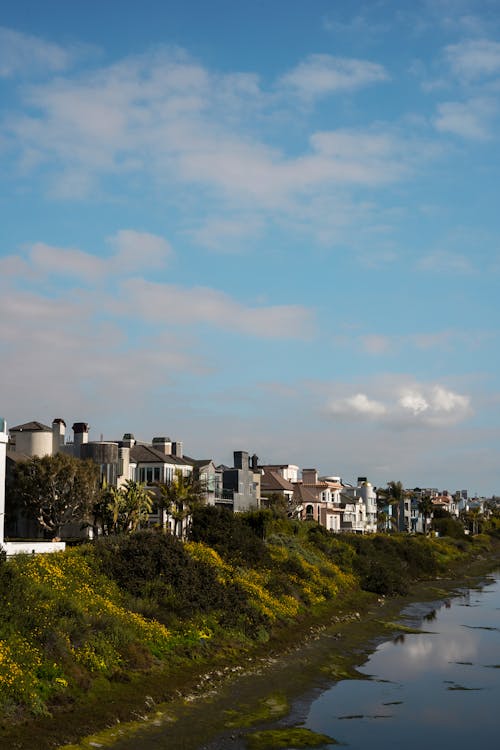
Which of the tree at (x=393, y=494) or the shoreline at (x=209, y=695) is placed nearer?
the shoreline at (x=209, y=695)

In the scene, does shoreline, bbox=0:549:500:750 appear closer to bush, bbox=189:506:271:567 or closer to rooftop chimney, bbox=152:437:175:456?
bush, bbox=189:506:271:567

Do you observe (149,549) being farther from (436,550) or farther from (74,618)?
(436,550)

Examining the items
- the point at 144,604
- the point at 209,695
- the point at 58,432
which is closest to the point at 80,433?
the point at 58,432

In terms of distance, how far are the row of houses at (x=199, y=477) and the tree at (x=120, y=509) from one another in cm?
491

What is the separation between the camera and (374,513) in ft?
515

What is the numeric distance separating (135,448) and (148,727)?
58418 mm

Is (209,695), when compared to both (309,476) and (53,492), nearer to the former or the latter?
(53,492)

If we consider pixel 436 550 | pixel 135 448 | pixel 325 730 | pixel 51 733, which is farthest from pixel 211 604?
pixel 436 550

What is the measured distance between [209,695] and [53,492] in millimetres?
30486

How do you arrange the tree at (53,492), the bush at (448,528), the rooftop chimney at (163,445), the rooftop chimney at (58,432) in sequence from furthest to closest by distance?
the bush at (448,528)
the rooftop chimney at (163,445)
the rooftop chimney at (58,432)
the tree at (53,492)

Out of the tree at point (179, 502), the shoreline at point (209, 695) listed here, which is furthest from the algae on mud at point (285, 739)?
the tree at point (179, 502)

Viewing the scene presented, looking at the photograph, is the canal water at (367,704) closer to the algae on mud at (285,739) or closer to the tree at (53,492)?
the algae on mud at (285,739)

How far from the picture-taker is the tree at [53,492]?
58844 millimetres

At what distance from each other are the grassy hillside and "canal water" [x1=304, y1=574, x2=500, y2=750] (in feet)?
20.7
